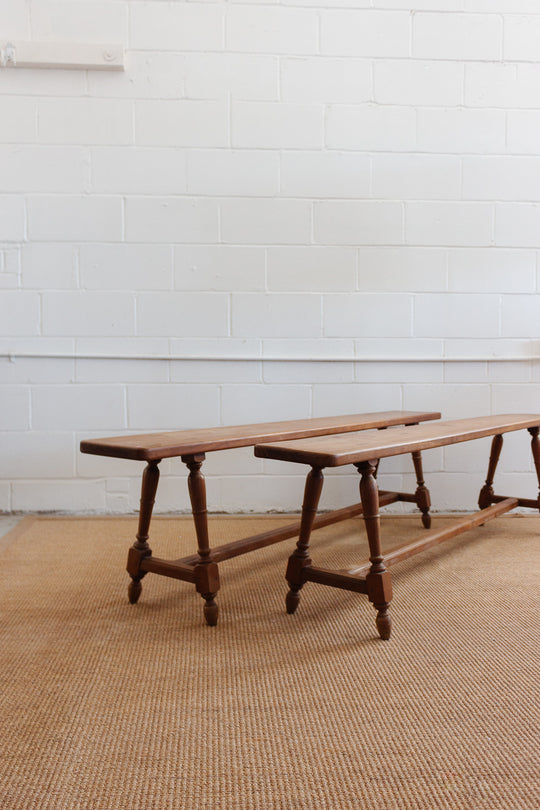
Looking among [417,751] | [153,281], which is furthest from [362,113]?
[417,751]

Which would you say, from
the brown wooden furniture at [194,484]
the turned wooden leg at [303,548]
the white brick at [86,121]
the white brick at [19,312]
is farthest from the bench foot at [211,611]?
the white brick at [86,121]

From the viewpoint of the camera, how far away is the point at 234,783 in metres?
1.25

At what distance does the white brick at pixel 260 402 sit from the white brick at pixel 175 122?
1249 mm

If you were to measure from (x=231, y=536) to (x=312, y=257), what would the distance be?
1.44 m

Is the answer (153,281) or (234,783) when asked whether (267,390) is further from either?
(234,783)

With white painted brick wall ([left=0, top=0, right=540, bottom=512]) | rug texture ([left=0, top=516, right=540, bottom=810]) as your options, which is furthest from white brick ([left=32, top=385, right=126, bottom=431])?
rug texture ([left=0, top=516, right=540, bottom=810])

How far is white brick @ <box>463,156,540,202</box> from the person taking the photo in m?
3.45

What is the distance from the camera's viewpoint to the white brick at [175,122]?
3326 millimetres

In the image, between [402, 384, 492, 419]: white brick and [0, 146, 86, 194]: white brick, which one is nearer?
[0, 146, 86, 194]: white brick

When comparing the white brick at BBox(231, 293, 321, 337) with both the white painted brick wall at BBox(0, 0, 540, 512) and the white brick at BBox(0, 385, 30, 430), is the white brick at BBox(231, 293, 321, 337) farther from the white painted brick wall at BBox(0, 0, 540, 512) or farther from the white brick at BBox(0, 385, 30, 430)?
the white brick at BBox(0, 385, 30, 430)

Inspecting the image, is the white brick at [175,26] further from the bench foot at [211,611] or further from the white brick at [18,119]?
the bench foot at [211,611]

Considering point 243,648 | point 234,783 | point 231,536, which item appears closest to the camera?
point 234,783

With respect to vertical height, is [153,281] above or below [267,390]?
above

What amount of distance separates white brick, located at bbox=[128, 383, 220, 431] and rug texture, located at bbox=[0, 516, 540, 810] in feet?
3.01
